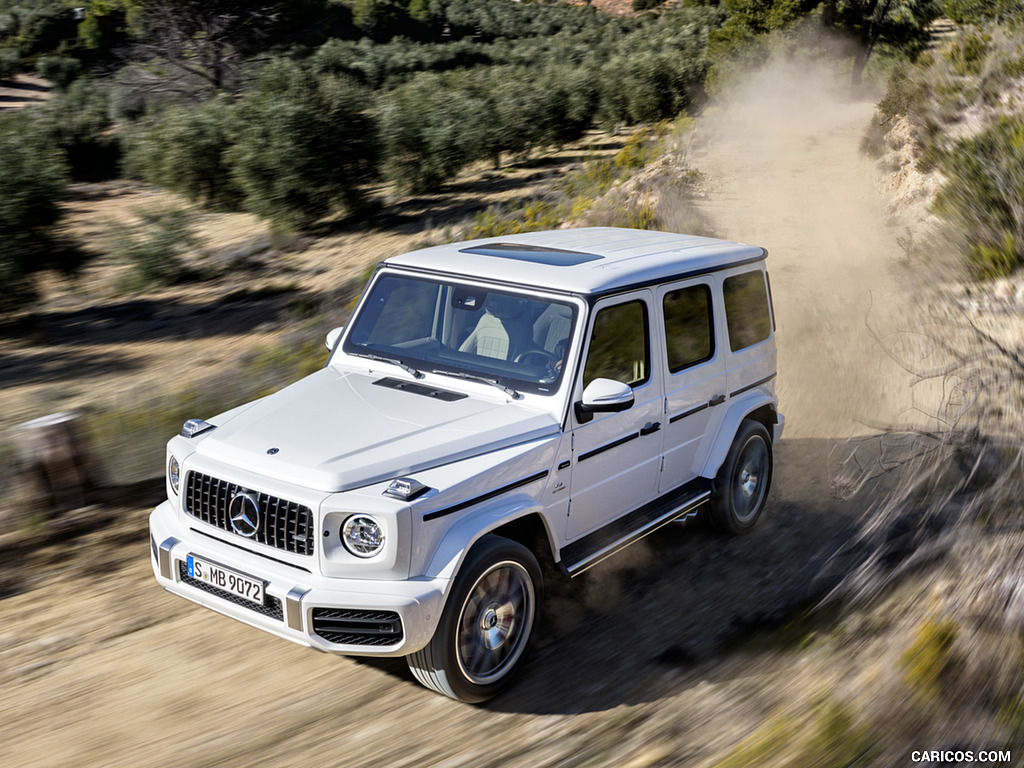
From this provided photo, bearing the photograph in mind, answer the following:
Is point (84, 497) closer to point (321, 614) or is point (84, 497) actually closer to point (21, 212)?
point (321, 614)

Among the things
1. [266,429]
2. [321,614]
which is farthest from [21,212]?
[321,614]

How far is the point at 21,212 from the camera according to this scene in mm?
13625

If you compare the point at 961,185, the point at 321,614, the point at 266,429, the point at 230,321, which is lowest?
the point at 230,321

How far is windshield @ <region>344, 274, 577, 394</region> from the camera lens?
14.8 feet

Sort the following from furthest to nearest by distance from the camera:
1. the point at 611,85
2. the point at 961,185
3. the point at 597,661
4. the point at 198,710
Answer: the point at 611,85 < the point at 961,185 < the point at 597,661 < the point at 198,710

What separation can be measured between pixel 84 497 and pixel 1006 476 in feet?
19.5

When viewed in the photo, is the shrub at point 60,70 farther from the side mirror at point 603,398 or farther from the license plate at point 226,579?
the side mirror at point 603,398

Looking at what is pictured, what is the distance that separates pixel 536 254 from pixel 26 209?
11.9 m

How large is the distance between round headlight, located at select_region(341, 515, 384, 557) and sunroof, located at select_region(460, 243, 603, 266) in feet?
6.43

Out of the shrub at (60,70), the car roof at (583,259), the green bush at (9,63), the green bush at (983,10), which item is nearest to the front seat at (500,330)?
the car roof at (583,259)

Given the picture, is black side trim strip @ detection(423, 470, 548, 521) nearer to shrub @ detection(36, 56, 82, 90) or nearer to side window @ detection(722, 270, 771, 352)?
side window @ detection(722, 270, 771, 352)

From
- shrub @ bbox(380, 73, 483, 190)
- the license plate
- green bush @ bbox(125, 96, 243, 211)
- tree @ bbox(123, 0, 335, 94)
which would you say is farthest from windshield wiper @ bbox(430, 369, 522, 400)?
tree @ bbox(123, 0, 335, 94)

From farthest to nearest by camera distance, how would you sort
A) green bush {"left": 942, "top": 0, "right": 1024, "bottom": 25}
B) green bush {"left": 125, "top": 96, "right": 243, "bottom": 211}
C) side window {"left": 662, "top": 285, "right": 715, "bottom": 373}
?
green bush {"left": 125, "top": 96, "right": 243, "bottom": 211}, green bush {"left": 942, "top": 0, "right": 1024, "bottom": 25}, side window {"left": 662, "top": 285, "right": 715, "bottom": 373}

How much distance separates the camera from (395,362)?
15.8 ft
